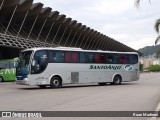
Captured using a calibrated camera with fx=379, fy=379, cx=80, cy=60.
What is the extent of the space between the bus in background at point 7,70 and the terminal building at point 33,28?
1874mm

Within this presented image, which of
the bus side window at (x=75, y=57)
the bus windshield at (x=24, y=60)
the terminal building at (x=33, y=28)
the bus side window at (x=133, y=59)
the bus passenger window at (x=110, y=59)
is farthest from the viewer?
the terminal building at (x=33, y=28)

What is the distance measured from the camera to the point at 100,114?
10.5 m

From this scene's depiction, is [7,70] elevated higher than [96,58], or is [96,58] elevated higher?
[96,58]

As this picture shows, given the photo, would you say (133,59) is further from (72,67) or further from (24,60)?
(24,60)

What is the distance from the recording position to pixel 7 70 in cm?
4069

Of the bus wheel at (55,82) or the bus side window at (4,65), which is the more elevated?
the bus side window at (4,65)

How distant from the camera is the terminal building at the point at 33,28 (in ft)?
156

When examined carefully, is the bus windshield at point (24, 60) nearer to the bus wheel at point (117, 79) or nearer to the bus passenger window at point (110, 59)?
the bus passenger window at point (110, 59)

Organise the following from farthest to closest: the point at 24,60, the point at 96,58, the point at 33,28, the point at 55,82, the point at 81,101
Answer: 1. the point at 33,28
2. the point at 96,58
3. the point at 55,82
4. the point at 24,60
5. the point at 81,101

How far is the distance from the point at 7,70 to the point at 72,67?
16059 millimetres

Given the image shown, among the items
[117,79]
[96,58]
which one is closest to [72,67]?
[96,58]

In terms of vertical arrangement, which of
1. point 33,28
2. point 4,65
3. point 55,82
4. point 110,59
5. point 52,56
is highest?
point 33,28

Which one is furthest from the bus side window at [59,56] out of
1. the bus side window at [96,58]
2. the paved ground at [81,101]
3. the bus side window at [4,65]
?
the bus side window at [4,65]

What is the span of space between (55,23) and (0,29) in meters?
15.1
